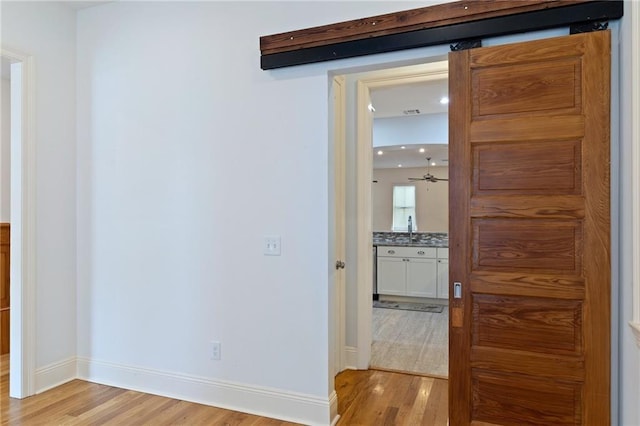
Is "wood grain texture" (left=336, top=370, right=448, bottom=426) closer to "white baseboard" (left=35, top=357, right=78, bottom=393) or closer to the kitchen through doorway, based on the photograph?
the kitchen through doorway

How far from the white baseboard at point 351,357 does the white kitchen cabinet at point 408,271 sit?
2942 millimetres

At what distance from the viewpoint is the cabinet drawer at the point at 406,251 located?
615cm

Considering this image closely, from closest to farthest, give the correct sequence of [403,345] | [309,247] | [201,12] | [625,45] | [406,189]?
[625,45] → [309,247] → [201,12] → [403,345] → [406,189]

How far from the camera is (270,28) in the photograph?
2.68 m

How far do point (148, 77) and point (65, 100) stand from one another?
0.77 m

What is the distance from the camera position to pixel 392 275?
637 cm

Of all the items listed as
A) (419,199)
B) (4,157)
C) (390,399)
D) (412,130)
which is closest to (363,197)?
(390,399)

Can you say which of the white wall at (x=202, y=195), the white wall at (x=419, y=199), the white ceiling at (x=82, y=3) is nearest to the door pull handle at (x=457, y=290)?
the white wall at (x=202, y=195)

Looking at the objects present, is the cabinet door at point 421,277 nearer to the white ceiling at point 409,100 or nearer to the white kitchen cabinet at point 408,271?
the white kitchen cabinet at point 408,271

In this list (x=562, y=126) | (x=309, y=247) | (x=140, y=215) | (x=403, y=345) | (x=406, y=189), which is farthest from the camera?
(x=406, y=189)

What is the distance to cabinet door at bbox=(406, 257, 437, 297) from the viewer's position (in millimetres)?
6109

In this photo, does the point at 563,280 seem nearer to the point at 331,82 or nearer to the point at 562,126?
the point at 562,126

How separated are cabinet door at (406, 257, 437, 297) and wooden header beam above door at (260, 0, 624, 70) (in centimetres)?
437

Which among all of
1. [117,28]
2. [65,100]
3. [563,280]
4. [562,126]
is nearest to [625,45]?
[562,126]
